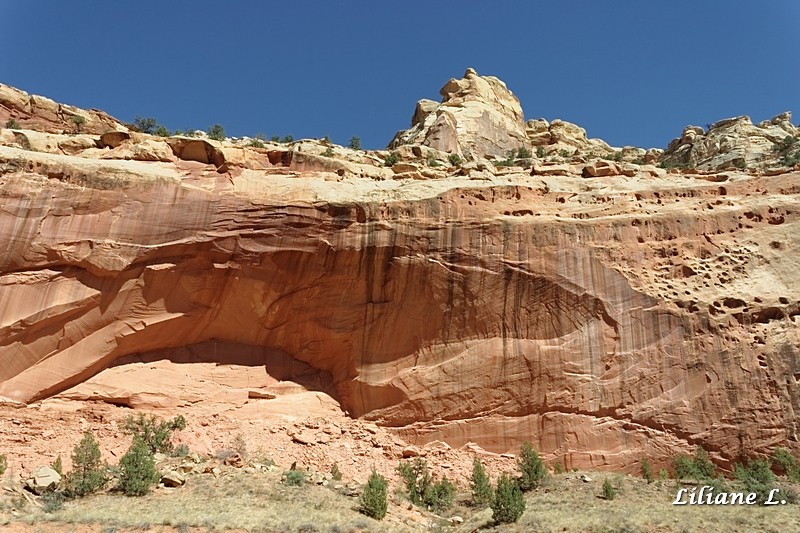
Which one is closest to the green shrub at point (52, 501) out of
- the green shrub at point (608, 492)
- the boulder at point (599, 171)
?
the green shrub at point (608, 492)

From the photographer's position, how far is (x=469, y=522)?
1438 centimetres

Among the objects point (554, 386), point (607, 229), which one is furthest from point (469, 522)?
point (607, 229)

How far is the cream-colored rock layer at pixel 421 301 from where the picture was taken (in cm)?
1772

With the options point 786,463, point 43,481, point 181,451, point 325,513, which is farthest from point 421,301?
point 43,481

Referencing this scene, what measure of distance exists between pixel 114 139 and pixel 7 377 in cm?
948

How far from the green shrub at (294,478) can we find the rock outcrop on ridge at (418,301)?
9.88 ft

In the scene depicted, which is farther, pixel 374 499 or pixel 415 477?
pixel 415 477

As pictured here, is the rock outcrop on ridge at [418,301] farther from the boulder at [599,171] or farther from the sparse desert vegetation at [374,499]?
the boulder at [599,171]

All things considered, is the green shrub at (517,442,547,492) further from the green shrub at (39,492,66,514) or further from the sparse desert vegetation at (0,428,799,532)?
the green shrub at (39,492,66,514)

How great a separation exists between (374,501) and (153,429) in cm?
656

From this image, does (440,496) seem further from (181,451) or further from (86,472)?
(86,472)

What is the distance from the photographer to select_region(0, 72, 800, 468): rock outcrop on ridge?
58.1 ft

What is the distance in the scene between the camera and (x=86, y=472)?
1430 cm

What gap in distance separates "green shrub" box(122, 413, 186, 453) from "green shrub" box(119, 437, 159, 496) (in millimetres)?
1764
